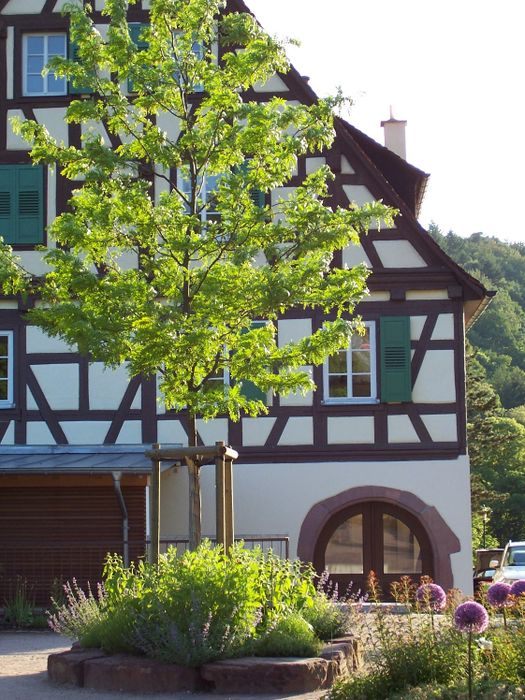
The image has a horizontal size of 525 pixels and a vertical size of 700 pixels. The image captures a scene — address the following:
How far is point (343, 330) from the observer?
1404 centimetres

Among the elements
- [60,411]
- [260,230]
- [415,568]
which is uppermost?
[260,230]

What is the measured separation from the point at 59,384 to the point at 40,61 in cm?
577

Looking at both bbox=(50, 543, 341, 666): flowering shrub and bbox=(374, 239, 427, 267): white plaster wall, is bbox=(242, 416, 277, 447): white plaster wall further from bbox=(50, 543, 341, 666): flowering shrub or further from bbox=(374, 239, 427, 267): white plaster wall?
bbox=(50, 543, 341, 666): flowering shrub

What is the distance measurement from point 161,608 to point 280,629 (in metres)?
1.05

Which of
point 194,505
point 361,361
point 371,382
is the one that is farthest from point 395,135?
point 194,505

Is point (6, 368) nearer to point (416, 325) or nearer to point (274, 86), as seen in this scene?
point (274, 86)

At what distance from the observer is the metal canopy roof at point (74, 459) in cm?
1984

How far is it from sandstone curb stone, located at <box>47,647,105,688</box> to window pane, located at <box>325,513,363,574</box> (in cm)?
1096

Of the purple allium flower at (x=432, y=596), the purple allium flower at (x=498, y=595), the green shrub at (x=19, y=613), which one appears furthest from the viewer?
the green shrub at (x=19, y=613)

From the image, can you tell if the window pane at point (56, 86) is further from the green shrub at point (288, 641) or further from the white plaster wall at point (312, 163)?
the green shrub at point (288, 641)

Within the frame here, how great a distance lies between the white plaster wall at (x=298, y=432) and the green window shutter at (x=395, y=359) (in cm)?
133

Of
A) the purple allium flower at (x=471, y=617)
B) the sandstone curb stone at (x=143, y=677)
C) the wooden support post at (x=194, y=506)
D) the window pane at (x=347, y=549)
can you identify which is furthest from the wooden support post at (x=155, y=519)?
the window pane at (x=347, y=549)

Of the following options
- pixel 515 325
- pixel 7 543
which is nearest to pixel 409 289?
pixel 7 543

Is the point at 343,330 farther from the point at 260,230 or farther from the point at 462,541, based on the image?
A: the point at 462,541
